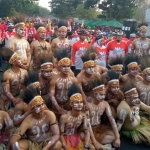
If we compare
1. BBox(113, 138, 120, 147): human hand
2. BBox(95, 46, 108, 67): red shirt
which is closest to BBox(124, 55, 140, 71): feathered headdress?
BBox(95, 46, 108, 67): red shirt

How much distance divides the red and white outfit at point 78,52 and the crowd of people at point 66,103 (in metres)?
0.66

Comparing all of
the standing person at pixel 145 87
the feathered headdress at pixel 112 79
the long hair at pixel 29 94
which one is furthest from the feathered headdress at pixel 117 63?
the long hair at pixel 29 94

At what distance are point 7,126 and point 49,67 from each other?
132cm

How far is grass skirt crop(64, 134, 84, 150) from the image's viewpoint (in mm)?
3764

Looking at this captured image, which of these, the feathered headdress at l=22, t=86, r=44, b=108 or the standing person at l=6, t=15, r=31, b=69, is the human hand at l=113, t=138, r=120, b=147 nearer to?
the feathered headdress at l=22, t=86, r=44, b=108

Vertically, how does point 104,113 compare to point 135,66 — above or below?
below

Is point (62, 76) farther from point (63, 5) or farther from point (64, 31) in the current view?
point (63, 5)

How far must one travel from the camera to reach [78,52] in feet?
20.1

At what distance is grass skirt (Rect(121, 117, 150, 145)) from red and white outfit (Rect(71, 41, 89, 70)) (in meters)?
2.26

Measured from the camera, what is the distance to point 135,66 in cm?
518

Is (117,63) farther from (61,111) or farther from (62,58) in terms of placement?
(61,111)

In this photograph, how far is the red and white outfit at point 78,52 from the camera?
6117 mm

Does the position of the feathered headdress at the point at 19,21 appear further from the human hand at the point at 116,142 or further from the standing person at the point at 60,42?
the human hand at the point at 116,142

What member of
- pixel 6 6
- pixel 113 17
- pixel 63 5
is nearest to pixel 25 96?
pixel 113 17
